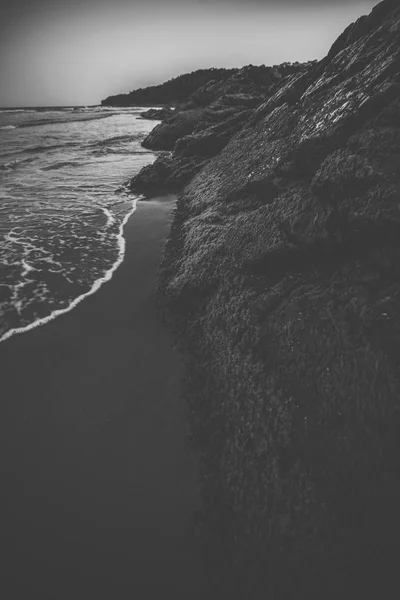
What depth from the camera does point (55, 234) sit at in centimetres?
770

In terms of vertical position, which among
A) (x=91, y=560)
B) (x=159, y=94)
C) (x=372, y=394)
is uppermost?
(x=159, y=94)

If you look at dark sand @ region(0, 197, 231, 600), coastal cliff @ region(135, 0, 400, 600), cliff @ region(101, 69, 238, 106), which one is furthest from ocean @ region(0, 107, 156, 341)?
cliff @ region(101, 69, 238, 106)

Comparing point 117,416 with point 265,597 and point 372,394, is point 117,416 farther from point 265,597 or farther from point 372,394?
point 372,394

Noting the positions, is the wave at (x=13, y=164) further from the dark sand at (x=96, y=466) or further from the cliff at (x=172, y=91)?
the cliff at (x=172, y=91)

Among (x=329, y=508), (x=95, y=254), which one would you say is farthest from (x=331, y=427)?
(x=95, y=254)

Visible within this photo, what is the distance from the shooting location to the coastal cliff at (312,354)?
1.99 m

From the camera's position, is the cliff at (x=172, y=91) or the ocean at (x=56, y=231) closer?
the ocean at (x=56, y=231)

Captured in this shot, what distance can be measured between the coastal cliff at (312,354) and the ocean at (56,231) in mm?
2274

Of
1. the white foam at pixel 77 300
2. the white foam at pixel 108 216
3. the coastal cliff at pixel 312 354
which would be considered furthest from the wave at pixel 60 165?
the coastal cliff at pixel 312 354

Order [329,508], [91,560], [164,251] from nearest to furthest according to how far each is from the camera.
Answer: [329,508] → [91,560] → [164,251]

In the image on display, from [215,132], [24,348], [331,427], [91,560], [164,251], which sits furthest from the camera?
[215,132]

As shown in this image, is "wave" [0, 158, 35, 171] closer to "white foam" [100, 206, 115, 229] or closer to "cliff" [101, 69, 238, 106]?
"white foam" [100, 206, 115, 229]

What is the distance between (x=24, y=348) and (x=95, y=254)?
3.03 m

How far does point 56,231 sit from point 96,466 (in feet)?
21.6
